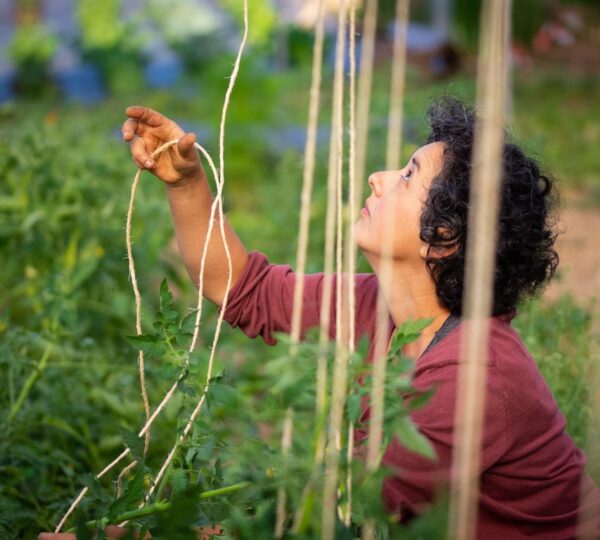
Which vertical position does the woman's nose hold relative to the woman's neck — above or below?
above

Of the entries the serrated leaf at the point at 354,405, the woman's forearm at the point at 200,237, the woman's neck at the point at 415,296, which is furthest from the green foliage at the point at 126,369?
the woman's neck at the point at 415,296

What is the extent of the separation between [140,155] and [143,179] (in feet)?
6.84

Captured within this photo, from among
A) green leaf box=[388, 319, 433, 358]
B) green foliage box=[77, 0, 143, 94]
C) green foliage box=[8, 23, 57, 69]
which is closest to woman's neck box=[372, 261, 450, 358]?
green leaf box=[388, 319, 433, 358]

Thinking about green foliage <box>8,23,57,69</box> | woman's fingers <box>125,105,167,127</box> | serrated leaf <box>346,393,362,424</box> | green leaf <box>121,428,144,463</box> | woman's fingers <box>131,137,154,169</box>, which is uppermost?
green foliage <box>8,23,57,69</box>

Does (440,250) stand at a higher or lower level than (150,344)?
higher

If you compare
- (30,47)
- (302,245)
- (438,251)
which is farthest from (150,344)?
(30,47)

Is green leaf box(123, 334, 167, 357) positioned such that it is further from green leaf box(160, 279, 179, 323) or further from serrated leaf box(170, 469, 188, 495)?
serrated leaf box(170, 469, 188, 495)

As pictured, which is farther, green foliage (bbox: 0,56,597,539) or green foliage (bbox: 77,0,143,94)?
green foliage (bbox: 77,0,143,94)

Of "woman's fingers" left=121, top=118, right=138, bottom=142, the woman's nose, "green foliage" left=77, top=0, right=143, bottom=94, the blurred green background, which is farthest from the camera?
"green foliage" left=77, top=0, right=143, bottom=94

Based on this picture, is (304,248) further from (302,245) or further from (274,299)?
Result: (274,299)

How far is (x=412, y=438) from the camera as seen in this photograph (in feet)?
4.50

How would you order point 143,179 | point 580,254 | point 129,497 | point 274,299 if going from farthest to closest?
1. point 580,254
2. point 143,179
3. point 274,299
4. point 129,497

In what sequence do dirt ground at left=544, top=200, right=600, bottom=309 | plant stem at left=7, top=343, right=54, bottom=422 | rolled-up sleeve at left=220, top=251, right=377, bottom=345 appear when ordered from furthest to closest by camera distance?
1. dirt ground at left=544, top=200, right=600, bottom=309
2. plant stem at left=7, top=343, right=54, bottom=422
3. rolled-up sleeve at left=220, top=251, right=377, bottom=345

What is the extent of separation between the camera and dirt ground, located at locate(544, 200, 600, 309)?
14.8 ft
